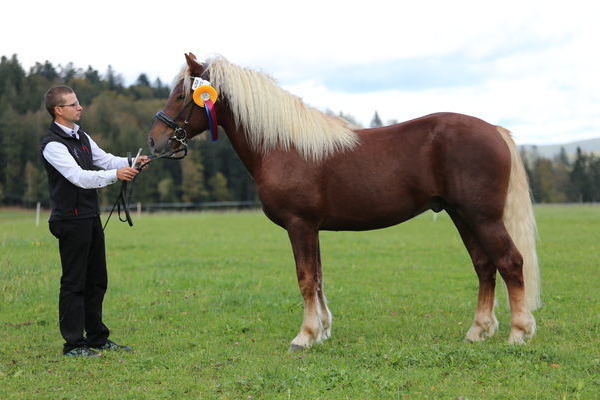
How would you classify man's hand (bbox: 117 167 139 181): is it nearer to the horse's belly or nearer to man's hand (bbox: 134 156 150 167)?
man's hand (bbox: 134 156 150 167)

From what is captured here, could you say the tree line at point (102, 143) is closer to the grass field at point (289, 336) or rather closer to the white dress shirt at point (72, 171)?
the grass field at point (289, 336)

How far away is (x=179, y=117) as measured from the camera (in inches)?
216

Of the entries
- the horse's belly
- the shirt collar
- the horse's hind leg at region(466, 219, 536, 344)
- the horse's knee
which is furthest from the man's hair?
the horse's knee

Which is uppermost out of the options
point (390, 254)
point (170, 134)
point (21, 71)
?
point (21, 71)

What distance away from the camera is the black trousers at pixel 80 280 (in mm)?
5078

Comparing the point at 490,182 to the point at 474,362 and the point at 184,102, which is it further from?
the point at 184,102

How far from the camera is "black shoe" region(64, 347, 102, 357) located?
514 centimetres

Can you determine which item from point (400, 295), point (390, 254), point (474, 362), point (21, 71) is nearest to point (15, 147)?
point (21, 71)

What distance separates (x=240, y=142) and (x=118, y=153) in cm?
3825

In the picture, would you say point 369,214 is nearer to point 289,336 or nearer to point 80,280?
point 289,336

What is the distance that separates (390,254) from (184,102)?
8.89 metres

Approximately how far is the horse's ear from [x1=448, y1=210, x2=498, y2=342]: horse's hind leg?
2.95 meters

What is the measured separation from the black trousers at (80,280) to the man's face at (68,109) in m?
0.97

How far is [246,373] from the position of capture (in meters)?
4.39
